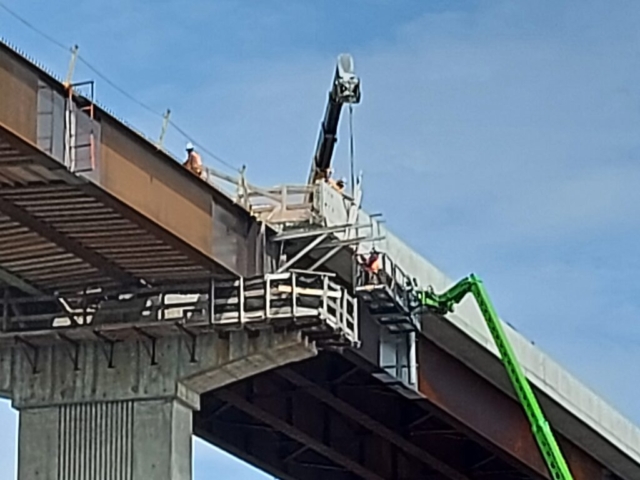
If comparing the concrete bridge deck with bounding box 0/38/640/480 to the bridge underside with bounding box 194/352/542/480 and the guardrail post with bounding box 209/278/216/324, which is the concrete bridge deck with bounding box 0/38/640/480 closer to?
the bridge underside with bounding box 194/352/542/480

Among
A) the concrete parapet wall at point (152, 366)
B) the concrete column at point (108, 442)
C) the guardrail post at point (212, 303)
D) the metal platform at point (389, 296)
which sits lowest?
the concrete column at point (108, 442)

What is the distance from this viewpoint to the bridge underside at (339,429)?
55.1 meters

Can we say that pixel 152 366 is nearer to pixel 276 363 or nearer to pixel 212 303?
pixel 212 303

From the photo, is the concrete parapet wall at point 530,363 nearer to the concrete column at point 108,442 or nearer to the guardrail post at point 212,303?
the guardrail post at point 212,303

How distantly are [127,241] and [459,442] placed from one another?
76.9 ft

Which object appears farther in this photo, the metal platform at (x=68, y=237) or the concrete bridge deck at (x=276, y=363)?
the concrete bridge deck at (x=276, y=363)

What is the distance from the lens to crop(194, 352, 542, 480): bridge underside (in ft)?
181

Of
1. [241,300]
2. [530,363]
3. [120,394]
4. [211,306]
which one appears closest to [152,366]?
[120,394]

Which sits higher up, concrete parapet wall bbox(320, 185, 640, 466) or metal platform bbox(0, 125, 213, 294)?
concrete parapet wall bbox(320, 185, 640, 466)

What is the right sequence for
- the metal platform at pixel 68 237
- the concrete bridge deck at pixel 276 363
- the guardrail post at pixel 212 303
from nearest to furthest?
1. the metal platform at pixel 68 237
2. the concrete bridge deck at pixel 276 363
3. the guardrail post at pixel 212 303

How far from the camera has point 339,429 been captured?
61.3 m

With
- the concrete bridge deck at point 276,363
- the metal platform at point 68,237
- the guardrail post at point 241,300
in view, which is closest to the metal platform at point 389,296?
the concrete bridge deck at point 276,363

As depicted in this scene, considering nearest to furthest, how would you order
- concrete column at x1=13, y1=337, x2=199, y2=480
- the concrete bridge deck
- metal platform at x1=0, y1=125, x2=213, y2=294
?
metal platform at x1=0, y1=125, x2=213, y2=294
the concrete bridge deck
concrete column at x1=13, y1=337, x2=199, y2=480

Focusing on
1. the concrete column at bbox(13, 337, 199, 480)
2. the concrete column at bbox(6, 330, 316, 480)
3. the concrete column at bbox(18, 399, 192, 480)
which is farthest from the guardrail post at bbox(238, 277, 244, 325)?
the concrete column at bbox(18, 399, 192, 480)
